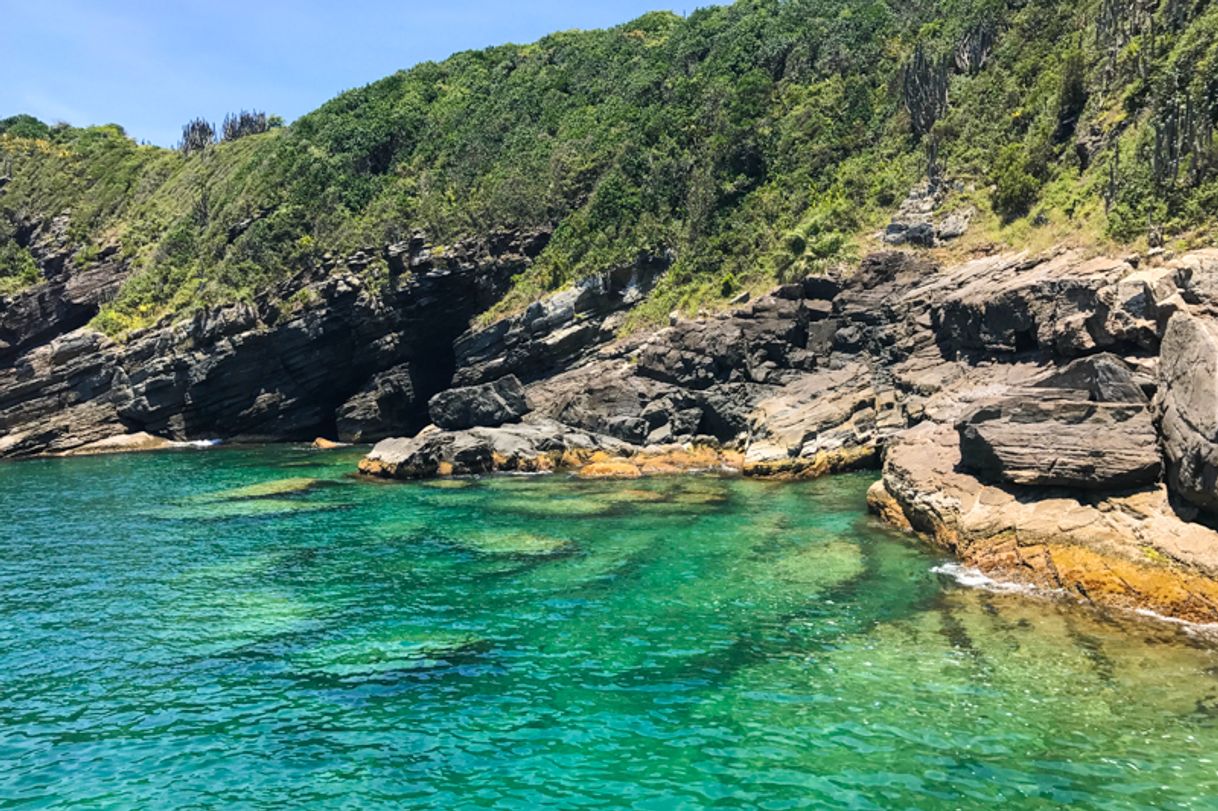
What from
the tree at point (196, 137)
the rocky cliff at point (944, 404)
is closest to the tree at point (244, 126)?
the tree at point (196, 137)

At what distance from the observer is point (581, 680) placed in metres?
14.8

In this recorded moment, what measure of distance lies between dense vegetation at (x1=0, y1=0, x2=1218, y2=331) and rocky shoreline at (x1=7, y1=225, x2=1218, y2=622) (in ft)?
13.0

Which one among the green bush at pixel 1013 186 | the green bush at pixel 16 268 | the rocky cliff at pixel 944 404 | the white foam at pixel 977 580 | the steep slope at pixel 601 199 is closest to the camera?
the rocky cliff at pixel 944 404

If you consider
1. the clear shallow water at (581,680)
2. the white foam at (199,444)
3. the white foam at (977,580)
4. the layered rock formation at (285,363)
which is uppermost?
the layered rock formation at (285,363)

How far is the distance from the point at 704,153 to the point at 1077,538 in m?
48.6

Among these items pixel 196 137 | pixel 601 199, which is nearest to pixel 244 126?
pixel 196 137

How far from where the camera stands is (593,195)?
6275 cm

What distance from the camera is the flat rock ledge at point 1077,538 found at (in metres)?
16.8

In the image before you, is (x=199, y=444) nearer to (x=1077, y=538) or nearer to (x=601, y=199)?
(x=601, y=199)

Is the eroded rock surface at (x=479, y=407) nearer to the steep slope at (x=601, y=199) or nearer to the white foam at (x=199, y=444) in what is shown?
the steep slope at (x=601, y=199)

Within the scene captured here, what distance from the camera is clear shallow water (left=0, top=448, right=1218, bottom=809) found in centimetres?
1117

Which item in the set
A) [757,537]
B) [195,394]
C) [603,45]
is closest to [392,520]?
[757,537]

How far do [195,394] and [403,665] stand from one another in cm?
5203

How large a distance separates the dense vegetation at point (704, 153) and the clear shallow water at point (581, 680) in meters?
23.9
